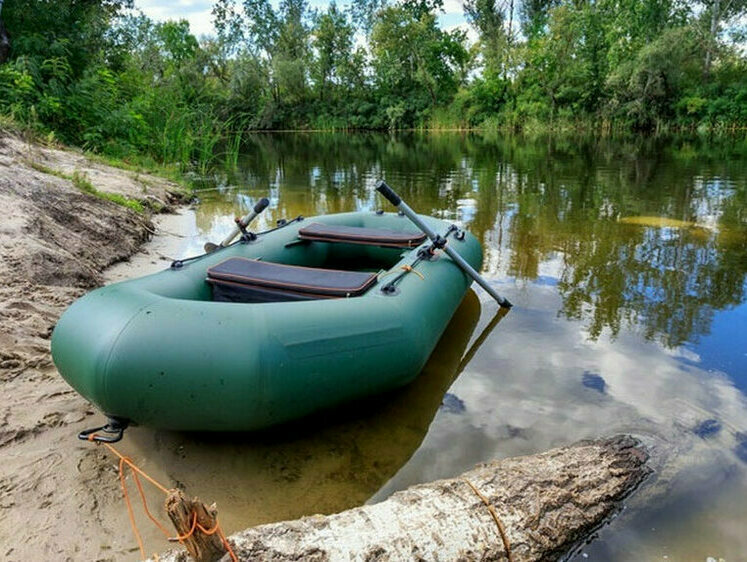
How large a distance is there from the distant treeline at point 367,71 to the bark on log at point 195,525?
705 cm

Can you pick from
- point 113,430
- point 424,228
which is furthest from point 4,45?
point 113,430

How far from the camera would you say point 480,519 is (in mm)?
1550

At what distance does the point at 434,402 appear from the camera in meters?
2.61

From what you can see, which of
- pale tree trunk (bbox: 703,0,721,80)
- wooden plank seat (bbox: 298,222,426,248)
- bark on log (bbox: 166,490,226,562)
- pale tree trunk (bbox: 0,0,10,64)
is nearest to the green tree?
pale tree trunk (bbox: 703,0,721,80)

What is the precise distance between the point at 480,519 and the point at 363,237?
7.09 ft

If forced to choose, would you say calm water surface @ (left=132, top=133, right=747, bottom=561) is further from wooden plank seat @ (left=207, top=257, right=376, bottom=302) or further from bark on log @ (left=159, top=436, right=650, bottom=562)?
wooden plank seat @ (left=207, top=257, right=376, bottom=302)

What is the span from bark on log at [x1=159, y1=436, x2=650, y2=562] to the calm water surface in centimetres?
14

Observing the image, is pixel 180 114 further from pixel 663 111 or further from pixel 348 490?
pixel 663 111

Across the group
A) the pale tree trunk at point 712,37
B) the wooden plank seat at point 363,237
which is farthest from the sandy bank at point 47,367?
the pale tree trunk at point 712,37

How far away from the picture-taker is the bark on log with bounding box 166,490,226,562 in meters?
1.13

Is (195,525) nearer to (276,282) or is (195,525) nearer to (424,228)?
(276,282)

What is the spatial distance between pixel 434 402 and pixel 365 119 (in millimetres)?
26158

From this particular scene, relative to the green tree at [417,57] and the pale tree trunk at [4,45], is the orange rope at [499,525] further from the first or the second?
the green tree at [417,57]

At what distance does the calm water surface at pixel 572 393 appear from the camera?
6.36 feet
